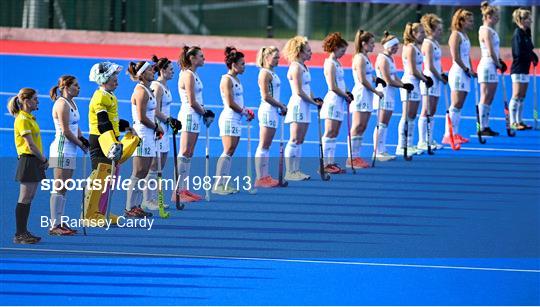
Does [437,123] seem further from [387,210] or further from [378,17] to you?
[378,17]

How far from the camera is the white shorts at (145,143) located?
740 inches

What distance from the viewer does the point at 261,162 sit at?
2134 cm

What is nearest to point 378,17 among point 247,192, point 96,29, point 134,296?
point 96,29

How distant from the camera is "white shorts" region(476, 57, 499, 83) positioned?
25812 millimetres

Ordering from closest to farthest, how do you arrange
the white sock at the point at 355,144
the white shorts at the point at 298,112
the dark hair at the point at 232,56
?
the dark hair at the point at 232,56
the white shorts at the point at 298,112
the white sock at the point at 355,144

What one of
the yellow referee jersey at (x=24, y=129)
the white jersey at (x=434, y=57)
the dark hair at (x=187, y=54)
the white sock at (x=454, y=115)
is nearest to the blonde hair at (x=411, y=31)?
the white jersey at (x=434, y=57)

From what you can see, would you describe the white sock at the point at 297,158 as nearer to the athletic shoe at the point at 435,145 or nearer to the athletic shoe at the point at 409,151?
the athletic shoe at the point at 409,151

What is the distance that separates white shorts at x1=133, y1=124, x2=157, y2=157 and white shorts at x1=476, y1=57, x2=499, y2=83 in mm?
8753

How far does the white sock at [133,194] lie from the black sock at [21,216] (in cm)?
190

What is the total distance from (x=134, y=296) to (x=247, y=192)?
6.09 m

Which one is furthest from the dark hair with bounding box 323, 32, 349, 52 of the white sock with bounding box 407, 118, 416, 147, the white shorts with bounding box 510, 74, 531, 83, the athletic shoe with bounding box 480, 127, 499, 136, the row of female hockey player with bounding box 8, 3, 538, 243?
the white shorts with bounding box 510, 74, 531, 83

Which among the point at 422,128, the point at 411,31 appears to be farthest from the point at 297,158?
the point at 422,128

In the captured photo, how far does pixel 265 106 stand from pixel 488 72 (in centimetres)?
603

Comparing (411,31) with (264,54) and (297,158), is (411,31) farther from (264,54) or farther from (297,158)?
(264,54)
